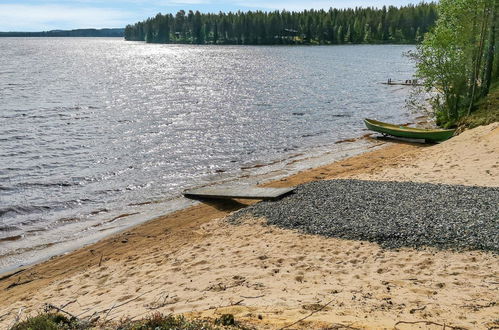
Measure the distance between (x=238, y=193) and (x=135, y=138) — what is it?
18.1 meters

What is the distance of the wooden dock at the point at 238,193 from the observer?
62.1 ft

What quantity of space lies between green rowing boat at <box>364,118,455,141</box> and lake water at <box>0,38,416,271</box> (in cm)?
269

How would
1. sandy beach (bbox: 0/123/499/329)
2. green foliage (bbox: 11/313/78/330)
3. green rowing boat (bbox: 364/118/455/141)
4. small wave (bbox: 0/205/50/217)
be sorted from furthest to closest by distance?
green rowing boat (bbox: 364/118/455/141), small wave (bbox: 0/205/50/217), sandy beach (bbox: 0/123/499/329), green foliage (bbox: 11/313/78/330)

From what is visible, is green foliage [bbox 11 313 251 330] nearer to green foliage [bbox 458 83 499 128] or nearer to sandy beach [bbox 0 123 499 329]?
sandy beach [bbox 0 123 499 329]

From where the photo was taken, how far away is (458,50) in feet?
107

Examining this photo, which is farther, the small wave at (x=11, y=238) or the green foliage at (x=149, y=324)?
the small wave at (x=11, y=238)

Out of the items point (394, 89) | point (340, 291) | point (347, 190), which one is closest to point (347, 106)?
point (394, 89)

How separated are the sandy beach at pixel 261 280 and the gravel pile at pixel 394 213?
55 centimetres

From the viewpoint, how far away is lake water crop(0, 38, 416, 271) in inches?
811

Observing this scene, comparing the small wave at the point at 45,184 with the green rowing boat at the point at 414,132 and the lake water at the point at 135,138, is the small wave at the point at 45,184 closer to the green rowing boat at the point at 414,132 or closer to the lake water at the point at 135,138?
the lake water at the point at 135,138

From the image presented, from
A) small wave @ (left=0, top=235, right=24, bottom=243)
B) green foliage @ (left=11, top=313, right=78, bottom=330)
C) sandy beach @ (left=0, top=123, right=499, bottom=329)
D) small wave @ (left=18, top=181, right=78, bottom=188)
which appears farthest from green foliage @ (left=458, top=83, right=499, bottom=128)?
green foliage @ (left=11, top=313, right=78, bottom=330)

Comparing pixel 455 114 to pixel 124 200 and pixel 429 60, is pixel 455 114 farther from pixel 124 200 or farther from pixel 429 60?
pixel 124 200

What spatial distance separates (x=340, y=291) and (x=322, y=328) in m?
2.25

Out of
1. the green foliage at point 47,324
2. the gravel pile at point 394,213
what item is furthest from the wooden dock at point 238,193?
the green foliage at point 47,324
